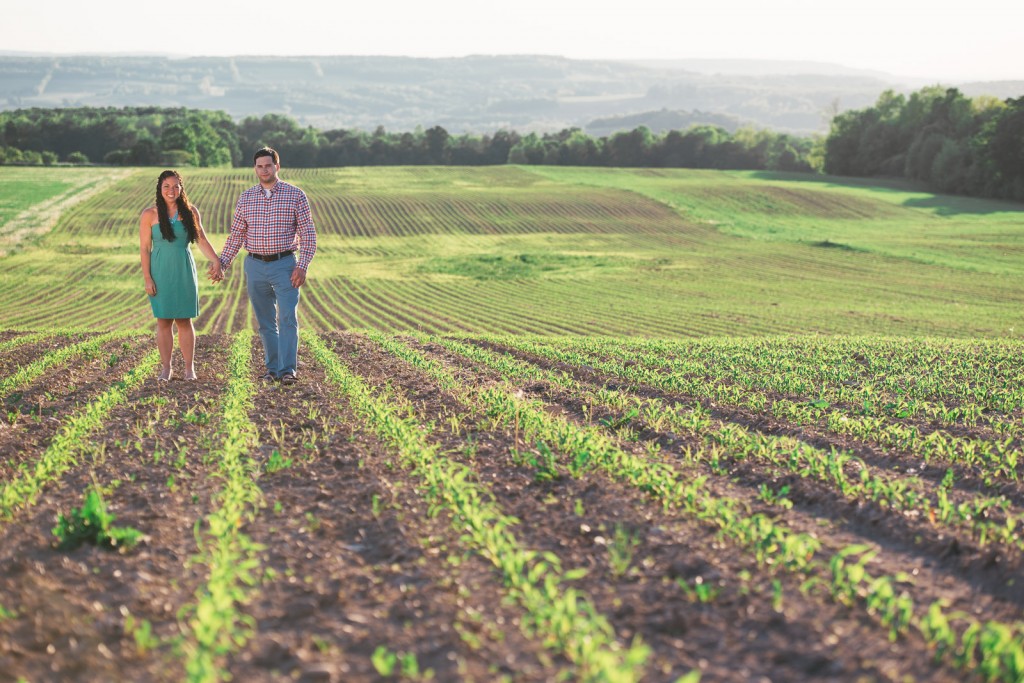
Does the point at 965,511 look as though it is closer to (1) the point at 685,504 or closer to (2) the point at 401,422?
(1) the point at 685,504

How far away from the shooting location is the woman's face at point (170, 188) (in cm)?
1005

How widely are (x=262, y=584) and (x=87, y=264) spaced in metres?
47.7

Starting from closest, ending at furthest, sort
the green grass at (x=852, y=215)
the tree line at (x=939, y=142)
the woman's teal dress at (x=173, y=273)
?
the woman's teal dress at (x=173, y=273) → the green grass at (x=852, y=215) → the tree line at (x=939, y=142)

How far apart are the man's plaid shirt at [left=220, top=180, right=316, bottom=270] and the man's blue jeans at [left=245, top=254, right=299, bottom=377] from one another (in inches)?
7.1

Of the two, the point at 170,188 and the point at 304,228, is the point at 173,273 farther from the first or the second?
the point at 304,228

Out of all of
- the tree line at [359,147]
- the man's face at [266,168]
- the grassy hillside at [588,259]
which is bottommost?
the grassy hillside at [588,259]

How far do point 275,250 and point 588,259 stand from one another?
41.0 m

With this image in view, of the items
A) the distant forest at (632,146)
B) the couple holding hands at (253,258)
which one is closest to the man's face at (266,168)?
the couple holding hands at (253,258)

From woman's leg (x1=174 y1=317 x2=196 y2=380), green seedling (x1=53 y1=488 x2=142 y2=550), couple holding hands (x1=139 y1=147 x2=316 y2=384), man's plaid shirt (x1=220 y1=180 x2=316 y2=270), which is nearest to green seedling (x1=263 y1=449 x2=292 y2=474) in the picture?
green seedling (x1=53 y1=488 x2=142 y2=550)

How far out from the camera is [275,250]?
34.4 ft

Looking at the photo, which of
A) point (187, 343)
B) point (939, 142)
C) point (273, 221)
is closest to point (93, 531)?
point (273, 221)

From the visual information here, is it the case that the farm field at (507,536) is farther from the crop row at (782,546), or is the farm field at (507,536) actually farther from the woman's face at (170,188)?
the woman's face at (170,188)

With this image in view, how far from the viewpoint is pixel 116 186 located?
79.8 meters

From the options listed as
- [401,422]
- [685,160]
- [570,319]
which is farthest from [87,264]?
[685,160]
